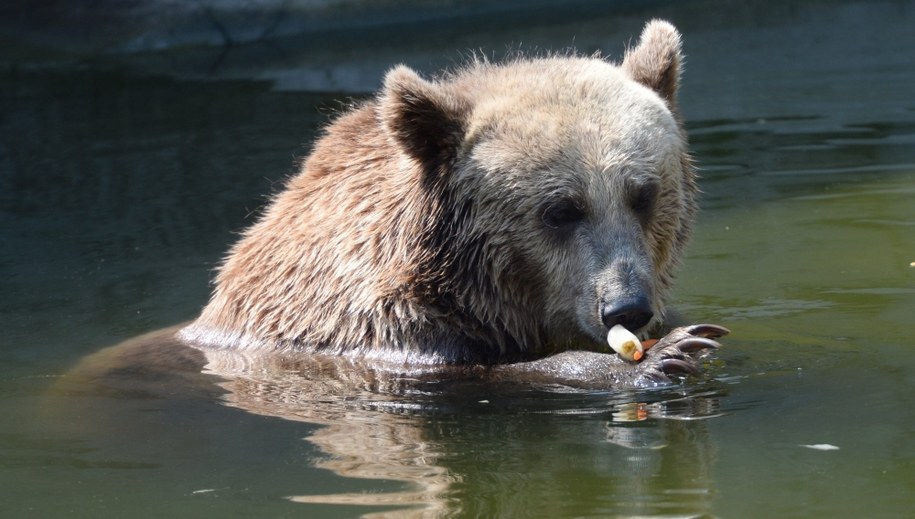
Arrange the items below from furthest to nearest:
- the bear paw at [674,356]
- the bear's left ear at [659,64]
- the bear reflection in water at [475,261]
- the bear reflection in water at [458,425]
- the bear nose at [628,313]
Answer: the bear's left ear at [659,64], the bear reflection in water at [475,261], the bear paw at [674,356], the bear nose at [628,313], the bear reflection in water at [458,425]

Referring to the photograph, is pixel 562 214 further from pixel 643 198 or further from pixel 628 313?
pixel 628 313

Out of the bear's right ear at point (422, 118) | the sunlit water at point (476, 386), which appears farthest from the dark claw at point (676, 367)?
the bear's right ear at point (422, 118)

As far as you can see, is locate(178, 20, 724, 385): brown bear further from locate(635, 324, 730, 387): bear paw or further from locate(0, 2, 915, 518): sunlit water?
locate(0, 2, 915, 518): sunlit water

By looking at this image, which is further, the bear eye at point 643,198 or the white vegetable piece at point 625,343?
the bear eye at point 643,198

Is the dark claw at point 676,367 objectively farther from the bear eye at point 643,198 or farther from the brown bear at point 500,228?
the bear eye at point 643,198

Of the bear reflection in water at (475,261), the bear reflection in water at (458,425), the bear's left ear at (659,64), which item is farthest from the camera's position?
the bear's left ear at (659,64)

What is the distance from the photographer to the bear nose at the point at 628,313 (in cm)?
595

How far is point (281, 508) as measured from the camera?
4.69 m

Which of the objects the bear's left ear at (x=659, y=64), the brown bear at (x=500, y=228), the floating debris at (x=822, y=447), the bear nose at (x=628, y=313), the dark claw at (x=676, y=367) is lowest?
the floating debris at (x=822, y=447)

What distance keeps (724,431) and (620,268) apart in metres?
1.02

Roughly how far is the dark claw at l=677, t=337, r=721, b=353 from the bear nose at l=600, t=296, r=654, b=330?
0.62 ft

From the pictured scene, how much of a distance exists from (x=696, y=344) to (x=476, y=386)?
996 mm

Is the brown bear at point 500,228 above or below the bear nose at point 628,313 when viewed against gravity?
above

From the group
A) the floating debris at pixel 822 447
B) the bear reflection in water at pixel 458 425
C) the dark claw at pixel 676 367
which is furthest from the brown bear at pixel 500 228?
the floating debris at pixel 822 447
